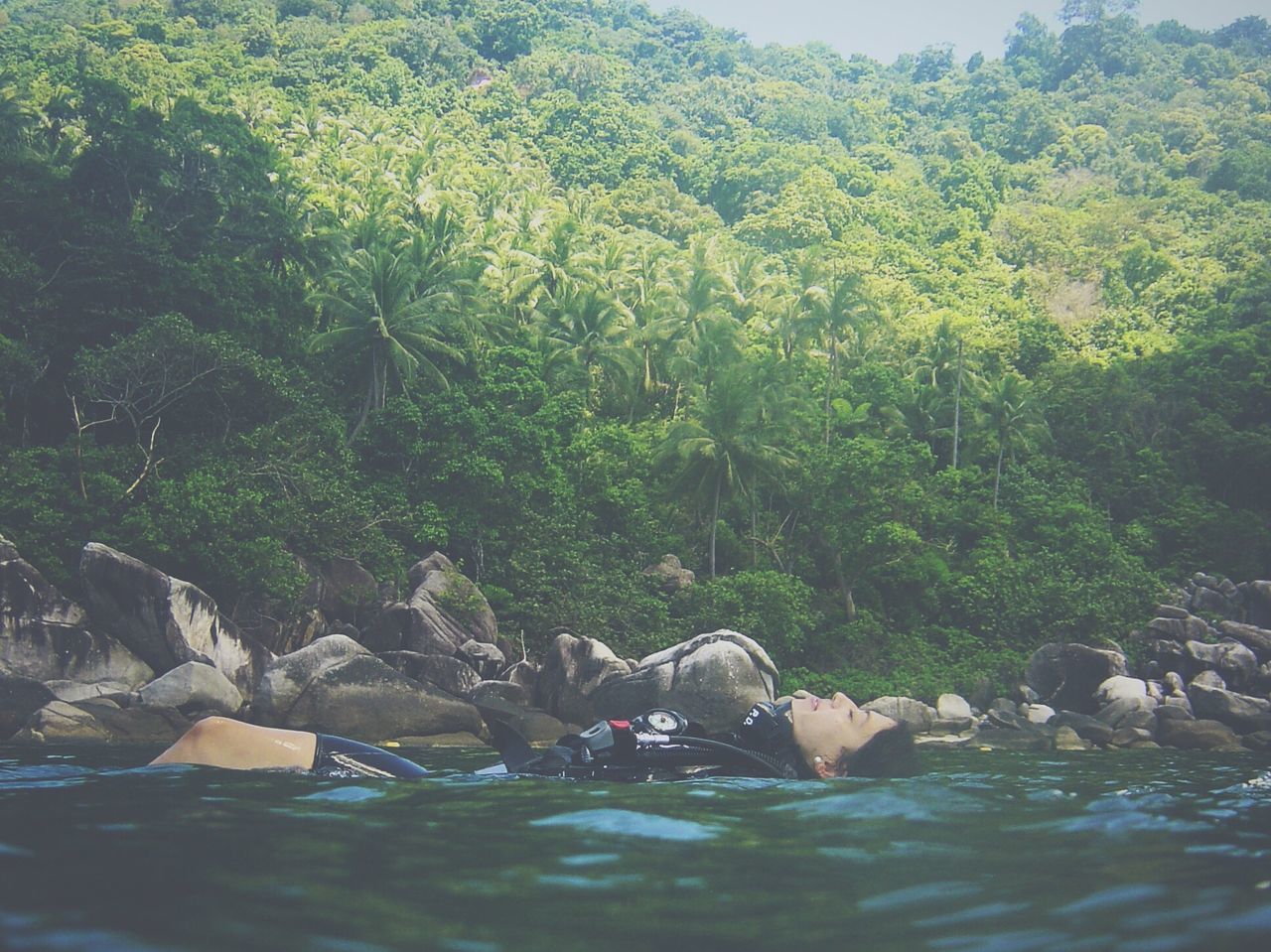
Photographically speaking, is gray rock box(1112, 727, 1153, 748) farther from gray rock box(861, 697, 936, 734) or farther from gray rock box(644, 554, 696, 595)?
gray rock box(644, 554, 696, 595)

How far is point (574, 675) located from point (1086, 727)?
973cm

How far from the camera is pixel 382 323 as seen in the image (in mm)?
32094

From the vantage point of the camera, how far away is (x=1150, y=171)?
79375 mm

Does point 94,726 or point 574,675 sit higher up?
point 94,726

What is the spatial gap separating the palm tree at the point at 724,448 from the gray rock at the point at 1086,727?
1094cm

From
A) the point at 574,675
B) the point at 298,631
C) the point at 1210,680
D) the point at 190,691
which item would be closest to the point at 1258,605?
the point at 1210,680

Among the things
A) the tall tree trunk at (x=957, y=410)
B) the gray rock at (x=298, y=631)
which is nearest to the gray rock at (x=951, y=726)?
the gray rock at (x=298, y=631)

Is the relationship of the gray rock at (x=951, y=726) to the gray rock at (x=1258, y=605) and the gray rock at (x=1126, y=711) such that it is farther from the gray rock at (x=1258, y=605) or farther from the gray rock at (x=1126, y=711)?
the gray rock at (x=1258, y=605)

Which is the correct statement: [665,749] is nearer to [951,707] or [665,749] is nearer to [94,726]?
[94,726]

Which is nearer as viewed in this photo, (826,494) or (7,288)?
(7,288)

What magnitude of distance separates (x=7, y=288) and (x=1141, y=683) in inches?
1052

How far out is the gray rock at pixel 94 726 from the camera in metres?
14.6

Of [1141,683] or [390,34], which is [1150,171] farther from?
[1141,683]

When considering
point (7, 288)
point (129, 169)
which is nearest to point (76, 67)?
point (129, 169)
